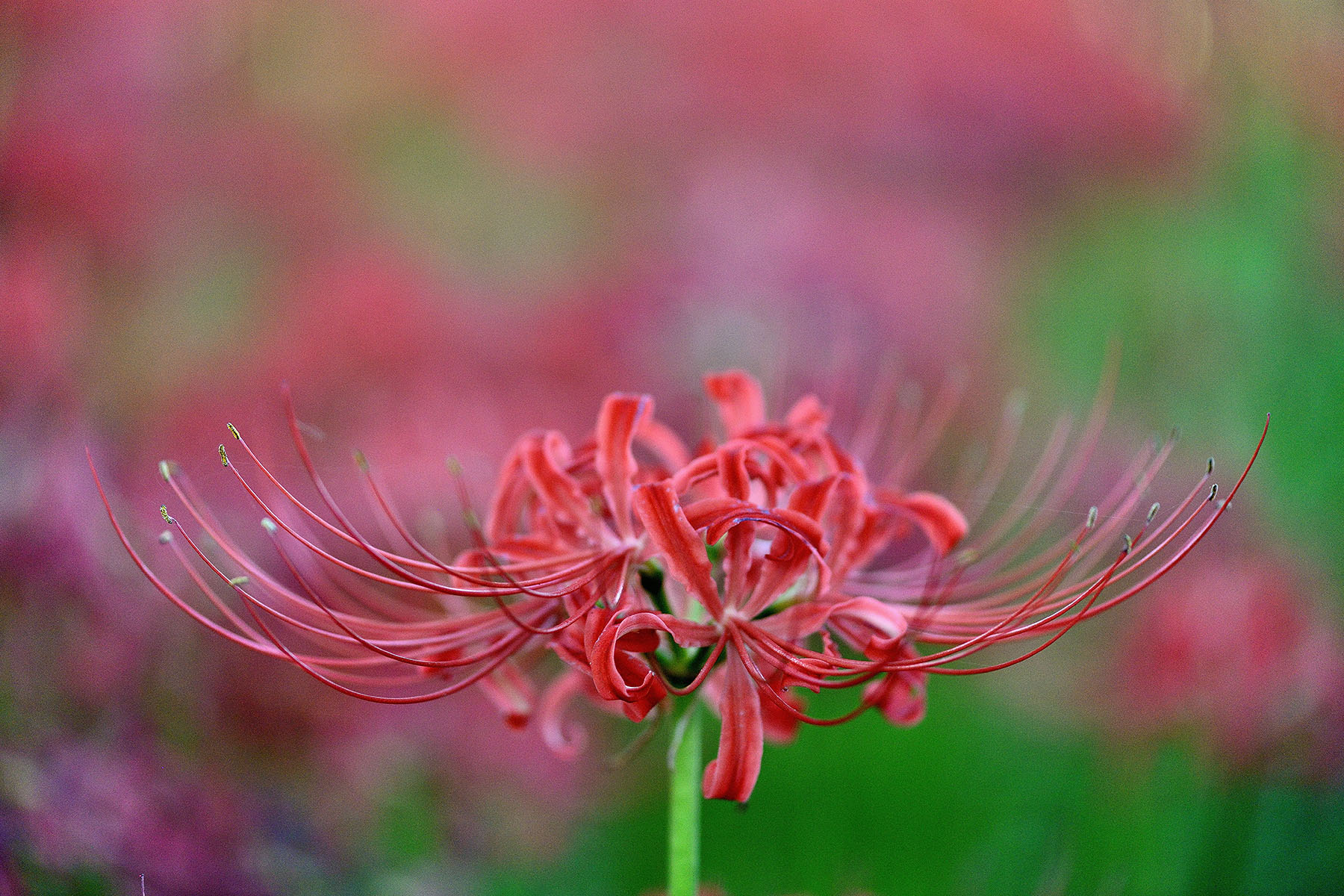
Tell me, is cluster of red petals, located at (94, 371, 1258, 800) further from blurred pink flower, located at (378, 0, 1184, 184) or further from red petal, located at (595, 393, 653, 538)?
blurred pink flower, located at (378, 0, 1184, 184)

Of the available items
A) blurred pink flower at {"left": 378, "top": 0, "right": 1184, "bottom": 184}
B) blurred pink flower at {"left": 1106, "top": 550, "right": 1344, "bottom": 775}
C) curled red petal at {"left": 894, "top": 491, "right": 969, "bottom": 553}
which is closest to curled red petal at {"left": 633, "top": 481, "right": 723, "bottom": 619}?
curled red petal at {"left": 894, "top": 491, "right": 969, "bottom": 553}

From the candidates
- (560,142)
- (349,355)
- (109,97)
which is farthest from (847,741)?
(109,97)

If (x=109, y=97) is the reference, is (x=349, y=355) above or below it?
below

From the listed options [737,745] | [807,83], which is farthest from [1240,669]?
[807,83]

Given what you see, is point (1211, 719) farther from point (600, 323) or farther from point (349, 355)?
point (349, 355)

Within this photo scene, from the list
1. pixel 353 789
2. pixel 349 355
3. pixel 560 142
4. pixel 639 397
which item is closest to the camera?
pixel 639 397

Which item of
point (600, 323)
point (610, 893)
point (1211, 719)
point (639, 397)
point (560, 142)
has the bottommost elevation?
point (610, 893)

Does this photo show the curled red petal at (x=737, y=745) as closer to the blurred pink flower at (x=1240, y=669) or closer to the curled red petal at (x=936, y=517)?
the curled red petal at (x=936, y=517)

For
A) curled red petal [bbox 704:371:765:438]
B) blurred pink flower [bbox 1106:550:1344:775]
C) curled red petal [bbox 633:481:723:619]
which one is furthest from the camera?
blurred pink flower [bbox 1106:550:1344:775]
